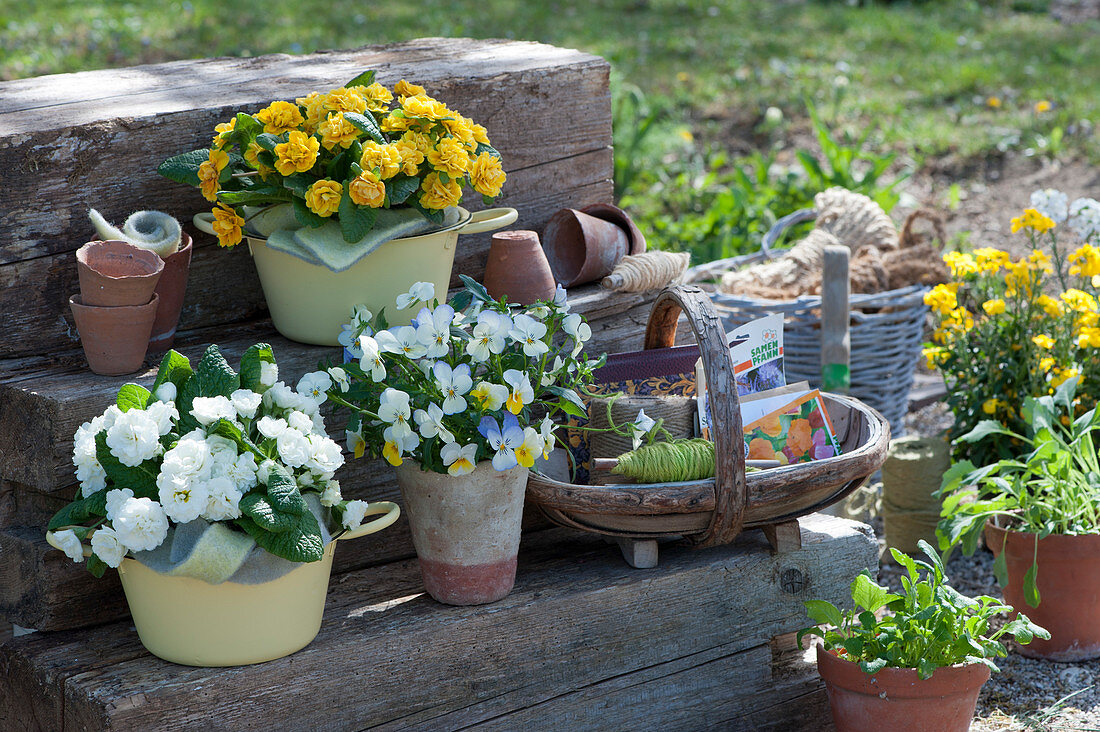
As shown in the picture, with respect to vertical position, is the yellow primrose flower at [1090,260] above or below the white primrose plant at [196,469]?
below

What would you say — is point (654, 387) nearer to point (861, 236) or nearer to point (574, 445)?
point (574, 445)

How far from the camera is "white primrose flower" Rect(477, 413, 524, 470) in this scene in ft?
5.55

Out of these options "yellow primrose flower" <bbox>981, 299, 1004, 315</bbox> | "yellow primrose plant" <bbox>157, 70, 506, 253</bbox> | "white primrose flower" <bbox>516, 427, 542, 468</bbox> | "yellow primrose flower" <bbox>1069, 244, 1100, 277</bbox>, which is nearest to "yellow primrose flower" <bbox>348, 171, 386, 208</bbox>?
"yellow primrose plant" <bbox>157, 70, 506, 253</bbox>

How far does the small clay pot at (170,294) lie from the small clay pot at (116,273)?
73 millimetres

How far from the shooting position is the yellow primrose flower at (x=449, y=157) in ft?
6.05

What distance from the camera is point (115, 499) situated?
1.55m

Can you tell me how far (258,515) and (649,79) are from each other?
5.13m

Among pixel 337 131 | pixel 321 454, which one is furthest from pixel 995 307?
pixel 321 454

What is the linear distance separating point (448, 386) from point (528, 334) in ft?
0.48

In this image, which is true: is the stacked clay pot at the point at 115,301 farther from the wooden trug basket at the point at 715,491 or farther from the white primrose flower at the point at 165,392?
the wooden trug basket at the point at 715,491

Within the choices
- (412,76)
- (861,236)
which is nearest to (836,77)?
(861,236)

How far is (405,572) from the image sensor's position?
80.8 inches

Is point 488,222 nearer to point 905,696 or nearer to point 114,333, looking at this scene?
point 114,333

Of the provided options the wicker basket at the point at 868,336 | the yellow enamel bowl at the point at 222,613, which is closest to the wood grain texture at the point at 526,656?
the yellow enamel bowl at the point at 222,613
